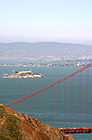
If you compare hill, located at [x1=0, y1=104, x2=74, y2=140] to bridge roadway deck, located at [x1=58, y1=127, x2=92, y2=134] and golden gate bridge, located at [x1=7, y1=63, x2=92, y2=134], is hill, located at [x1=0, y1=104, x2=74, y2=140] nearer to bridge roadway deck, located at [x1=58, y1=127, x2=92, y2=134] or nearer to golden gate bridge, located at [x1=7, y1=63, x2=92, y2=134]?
bridge roadway deck, located at [x1=58, y1=127, x2=92, y2=134]

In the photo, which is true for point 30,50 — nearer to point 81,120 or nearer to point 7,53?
point 7,53

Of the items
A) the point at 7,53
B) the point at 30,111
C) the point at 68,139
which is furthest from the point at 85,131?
the point at 7,53

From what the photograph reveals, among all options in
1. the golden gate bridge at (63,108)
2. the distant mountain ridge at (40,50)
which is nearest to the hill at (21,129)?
the golden gate bridge at (63,108)

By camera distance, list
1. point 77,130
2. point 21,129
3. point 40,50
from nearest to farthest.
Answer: point 21,129
point 77,130
point 40,50

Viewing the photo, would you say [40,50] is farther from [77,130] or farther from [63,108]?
[77,130]

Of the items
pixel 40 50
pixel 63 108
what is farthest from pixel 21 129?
pixel 40 50

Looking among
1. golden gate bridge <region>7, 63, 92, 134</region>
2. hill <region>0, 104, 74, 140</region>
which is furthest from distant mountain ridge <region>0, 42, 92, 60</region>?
hill <region>0, 104, 74, 140</region>

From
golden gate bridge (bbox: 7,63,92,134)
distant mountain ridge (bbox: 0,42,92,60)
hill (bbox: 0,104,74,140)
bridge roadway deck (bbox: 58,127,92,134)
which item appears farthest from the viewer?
distant mountain ridge (bbox: 0,42,92,60)

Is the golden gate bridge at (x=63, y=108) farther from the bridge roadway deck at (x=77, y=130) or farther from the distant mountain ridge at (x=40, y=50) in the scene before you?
the distant mountain ridge at (x=40, y=50)
